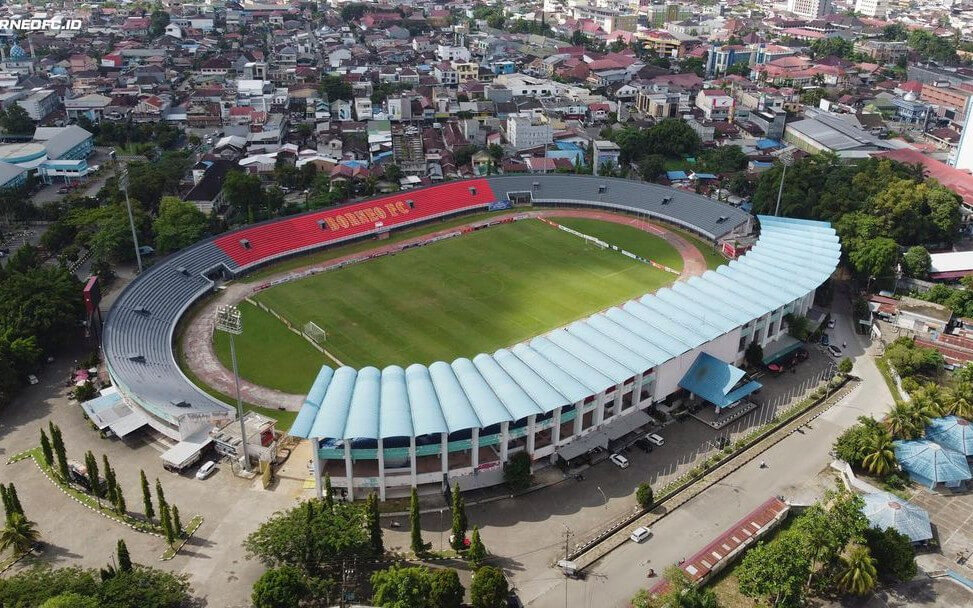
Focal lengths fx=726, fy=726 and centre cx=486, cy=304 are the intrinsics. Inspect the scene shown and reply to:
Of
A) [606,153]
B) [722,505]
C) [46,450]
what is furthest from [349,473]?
[606,153]

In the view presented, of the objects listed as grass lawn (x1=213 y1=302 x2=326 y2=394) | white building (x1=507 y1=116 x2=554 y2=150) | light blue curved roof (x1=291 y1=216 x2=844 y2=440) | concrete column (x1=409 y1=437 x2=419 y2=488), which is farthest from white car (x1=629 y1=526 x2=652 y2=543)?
white building (x1=507 y1=116 x2=554 y2=150)

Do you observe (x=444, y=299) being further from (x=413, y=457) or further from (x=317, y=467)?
(x=317, y=467)

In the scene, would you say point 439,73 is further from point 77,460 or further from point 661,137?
point 77,460

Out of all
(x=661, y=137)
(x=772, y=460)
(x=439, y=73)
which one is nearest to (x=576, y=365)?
(x=772, y=460)

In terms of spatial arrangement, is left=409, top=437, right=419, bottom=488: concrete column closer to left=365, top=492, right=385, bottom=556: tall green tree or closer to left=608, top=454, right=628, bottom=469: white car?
left=365, top=492, right=385, bottom=556: tall green tree

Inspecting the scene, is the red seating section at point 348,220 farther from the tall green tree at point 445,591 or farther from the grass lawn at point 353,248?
the tall green tree at point 445,591
